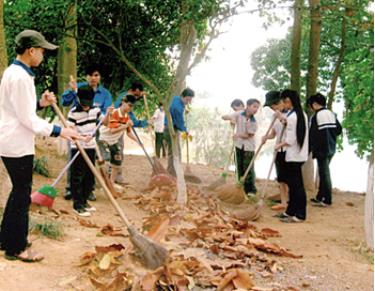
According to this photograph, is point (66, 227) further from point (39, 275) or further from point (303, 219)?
point (303, 219)

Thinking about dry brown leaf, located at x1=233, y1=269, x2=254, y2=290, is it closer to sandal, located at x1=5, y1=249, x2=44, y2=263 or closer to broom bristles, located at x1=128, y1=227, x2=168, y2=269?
broom bristles, located at x1=128, y1=227, x2=168, y2=269

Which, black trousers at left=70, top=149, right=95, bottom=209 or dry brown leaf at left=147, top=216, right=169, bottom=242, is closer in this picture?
dry brown leaf at left=147, top=216, right=169, bottom=242

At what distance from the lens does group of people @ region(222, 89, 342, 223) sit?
6820mm

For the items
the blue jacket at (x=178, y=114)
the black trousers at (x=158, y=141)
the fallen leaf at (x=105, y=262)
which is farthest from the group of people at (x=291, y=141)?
the fallen leaf at (x=105, y=262)

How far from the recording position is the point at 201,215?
6582 millimetres

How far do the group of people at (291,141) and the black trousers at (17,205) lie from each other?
3.74 metres

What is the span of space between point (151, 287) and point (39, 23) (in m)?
4.87

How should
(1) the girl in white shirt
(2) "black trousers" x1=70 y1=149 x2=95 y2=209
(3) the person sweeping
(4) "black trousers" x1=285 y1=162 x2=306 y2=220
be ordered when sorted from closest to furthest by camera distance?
(2) "black trousers" x1=70 y1=149 x2=95 y2=209
(1) the girl in white shirt
(4) "black trousers" x1=285 y1=162 x2=306 y2=220
(3) the person sweeping

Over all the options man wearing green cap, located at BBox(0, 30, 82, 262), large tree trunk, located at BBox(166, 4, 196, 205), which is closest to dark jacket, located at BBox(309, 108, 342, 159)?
large tree trunk, located at BBox(166, 4, 196, 205)

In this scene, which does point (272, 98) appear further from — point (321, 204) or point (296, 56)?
point (296, 56)

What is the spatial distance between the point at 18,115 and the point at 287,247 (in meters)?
3.31

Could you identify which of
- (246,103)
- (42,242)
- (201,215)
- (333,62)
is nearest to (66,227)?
(42,242)

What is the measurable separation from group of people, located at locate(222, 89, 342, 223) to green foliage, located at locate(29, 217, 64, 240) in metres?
3.20

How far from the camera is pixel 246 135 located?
27.6 feet
